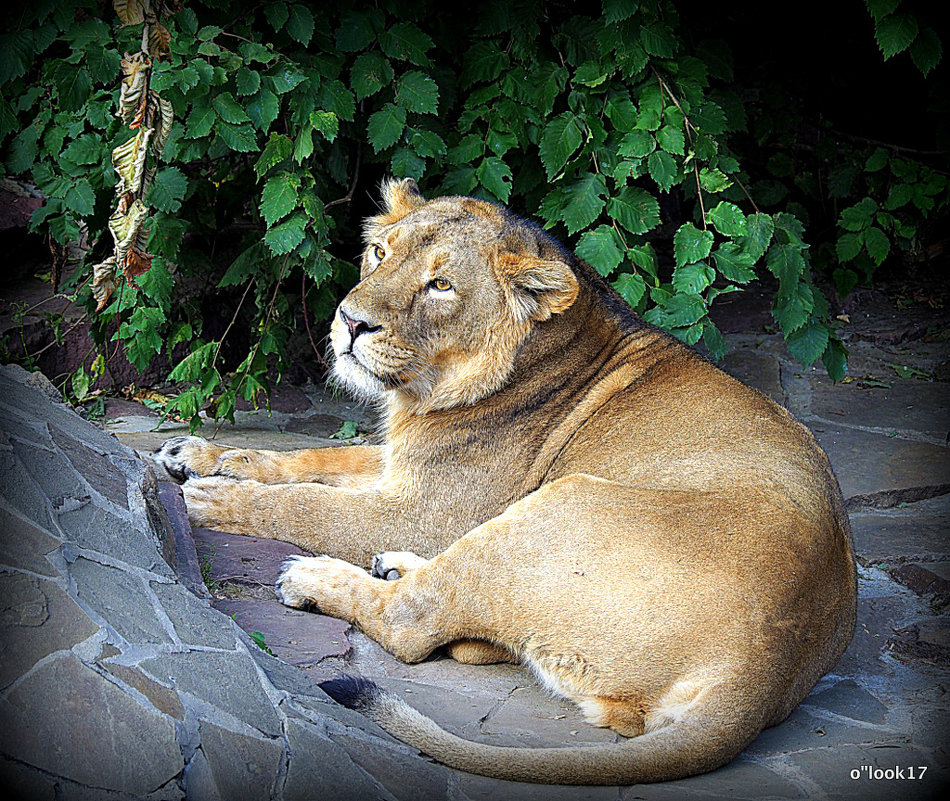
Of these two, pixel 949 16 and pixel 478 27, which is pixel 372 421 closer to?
pixel 478 27

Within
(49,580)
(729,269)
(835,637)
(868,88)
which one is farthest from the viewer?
(868,88)

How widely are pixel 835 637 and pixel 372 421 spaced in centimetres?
340

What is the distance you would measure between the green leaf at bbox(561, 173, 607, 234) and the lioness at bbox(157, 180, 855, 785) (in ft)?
1.97

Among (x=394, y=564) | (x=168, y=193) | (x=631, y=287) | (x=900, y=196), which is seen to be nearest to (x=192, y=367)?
(x=168, y=193)

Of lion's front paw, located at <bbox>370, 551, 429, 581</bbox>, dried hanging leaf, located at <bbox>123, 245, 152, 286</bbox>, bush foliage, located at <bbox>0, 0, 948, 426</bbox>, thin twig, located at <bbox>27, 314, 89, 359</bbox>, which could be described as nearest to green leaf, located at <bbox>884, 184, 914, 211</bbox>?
bush foliage, located at <bbox>0, 0, 948, 426</bbox>

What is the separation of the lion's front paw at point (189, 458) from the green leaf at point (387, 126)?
1.63 meters

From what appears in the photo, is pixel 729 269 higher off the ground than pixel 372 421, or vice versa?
pixel 729 269

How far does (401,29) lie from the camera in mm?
5086

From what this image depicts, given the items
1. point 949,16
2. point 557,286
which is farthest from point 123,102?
point 949,16

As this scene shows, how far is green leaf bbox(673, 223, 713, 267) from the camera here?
512 centimetres

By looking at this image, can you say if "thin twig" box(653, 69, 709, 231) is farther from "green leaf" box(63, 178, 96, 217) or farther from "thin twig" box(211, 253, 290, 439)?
"green leaf" box(63, 178, 96, 217)

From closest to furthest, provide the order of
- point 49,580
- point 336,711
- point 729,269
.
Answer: point 49,580 → point 336,711 → point 729,269

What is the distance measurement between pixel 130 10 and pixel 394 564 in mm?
2690

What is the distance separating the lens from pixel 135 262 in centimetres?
488
